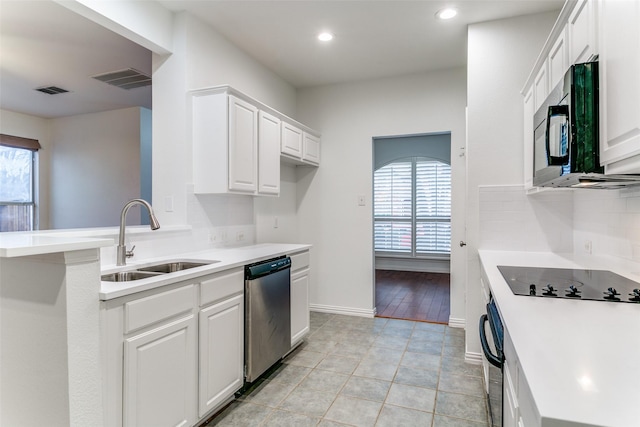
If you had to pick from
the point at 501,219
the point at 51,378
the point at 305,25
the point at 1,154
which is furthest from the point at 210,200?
the point at 1,154

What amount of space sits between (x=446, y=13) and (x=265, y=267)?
2374mm

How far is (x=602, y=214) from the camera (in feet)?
6.97

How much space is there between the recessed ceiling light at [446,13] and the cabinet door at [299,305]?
93.9 inches

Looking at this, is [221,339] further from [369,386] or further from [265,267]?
[369,386]

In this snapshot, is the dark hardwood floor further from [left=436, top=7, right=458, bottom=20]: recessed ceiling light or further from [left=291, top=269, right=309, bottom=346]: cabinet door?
[left=436, top=7, right=458, bottom=20]: recessed ceiling light

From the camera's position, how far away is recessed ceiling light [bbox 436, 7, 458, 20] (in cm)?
271

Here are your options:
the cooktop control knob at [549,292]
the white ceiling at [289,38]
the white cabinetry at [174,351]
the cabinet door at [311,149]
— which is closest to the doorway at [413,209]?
the cabinet door at [311,149]

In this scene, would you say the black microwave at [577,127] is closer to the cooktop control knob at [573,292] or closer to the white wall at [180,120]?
the cooktop control knob at [573,292]

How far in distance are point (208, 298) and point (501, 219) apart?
2.25 metres

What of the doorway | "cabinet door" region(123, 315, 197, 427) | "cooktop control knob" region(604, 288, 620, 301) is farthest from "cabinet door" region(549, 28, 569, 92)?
the doorway

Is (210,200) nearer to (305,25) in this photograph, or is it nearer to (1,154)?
(305,25)

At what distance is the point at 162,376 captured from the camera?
1729 mm

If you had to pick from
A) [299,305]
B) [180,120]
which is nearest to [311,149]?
[180,120]

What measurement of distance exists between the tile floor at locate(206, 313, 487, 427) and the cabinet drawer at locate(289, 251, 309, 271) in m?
0.74
